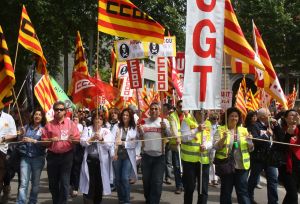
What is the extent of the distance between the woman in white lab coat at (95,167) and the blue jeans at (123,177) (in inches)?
13.0

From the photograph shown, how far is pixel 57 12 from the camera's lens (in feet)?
84.6

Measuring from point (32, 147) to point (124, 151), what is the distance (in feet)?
5.43

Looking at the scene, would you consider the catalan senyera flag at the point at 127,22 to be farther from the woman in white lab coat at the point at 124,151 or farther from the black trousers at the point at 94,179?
the black trousers at the point at 94,179

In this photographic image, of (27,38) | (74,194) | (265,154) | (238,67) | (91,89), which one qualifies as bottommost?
(74,194)

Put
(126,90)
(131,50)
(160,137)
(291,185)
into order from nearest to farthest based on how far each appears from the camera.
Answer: (291,185) → (160,137) → (131,50) → (126,90)

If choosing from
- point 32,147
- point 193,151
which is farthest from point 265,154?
point 32,147

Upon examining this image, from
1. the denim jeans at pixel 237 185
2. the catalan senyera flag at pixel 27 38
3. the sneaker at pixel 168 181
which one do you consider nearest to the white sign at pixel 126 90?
the sneaker at pixel 168 181

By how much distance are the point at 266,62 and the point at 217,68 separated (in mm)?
3025

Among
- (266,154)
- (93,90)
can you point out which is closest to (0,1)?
(93,90)

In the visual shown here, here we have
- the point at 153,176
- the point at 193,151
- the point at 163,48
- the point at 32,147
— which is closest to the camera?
the point at 193,151

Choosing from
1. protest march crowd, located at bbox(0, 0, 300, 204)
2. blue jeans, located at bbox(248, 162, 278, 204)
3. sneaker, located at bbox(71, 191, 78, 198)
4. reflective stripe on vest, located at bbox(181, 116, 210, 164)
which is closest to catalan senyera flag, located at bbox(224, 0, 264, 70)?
protest march crowd, located at bbox(0, 0, 300, 204)

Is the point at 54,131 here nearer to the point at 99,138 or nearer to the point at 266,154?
the point at 99,138

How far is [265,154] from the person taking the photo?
840 cm

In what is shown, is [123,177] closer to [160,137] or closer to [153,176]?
[153,176]
